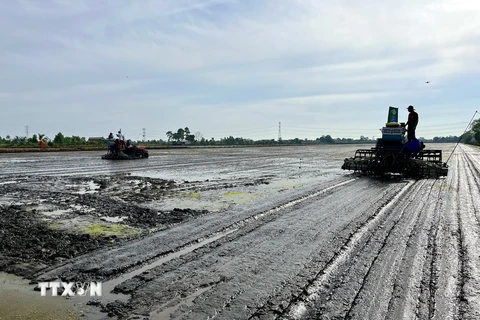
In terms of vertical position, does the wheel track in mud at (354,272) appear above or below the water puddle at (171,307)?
above

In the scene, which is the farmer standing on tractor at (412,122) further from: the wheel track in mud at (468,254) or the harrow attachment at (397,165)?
the wheel track in mud at (468,254)

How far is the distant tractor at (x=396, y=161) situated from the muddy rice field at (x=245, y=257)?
20.9 ft

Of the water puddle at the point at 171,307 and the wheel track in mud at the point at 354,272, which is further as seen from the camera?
the wheel track in mud at the point at 354,272

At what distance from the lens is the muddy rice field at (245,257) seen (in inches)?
156

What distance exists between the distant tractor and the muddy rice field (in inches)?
250

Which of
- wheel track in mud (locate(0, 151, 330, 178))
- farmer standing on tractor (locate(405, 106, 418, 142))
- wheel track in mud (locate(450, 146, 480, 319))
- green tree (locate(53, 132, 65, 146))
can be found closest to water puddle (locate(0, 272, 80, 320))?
wheel track in mud (locate(450, 146, 480, 319))

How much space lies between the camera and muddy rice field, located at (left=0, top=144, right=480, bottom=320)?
397cm

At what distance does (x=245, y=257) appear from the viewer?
5.57 meters

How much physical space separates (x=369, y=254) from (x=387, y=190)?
7.46m

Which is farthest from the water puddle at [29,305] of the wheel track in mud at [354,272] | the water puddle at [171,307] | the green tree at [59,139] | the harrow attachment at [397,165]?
the green tree at [59,139]

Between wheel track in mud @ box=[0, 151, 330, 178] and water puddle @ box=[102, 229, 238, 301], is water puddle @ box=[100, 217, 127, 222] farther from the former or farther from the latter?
wheel track in mud @ box=[0, 151, 330, 178]

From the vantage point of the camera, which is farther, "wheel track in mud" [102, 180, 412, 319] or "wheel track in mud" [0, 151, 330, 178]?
"wheel track in mud" [0, 151, 330, 178]

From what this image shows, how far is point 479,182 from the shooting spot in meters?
15.2

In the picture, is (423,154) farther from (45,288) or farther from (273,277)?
(45,288)
